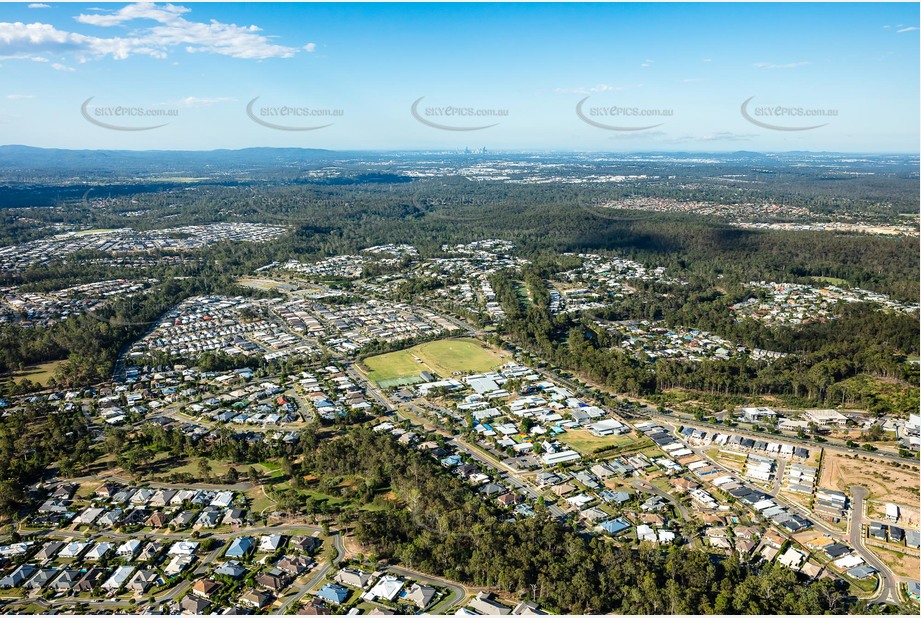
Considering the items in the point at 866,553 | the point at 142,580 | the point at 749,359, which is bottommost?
the point at 866,553

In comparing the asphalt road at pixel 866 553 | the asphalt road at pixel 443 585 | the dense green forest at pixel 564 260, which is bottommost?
the asphalt road at pixel 866 553

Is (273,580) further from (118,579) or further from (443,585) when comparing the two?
(443,585)

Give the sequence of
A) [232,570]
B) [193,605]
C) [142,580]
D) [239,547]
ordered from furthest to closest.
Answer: [239,547], [232,570], [142,580], [193,605]

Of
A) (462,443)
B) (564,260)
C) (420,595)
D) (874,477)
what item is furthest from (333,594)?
(564,260)

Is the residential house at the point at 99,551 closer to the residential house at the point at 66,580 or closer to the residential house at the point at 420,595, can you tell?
the residential house at the point at 66,580

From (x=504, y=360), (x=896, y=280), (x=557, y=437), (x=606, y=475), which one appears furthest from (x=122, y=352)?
(x=896, y=280)

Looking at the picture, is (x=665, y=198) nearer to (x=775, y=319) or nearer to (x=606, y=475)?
(x=775, y=319)

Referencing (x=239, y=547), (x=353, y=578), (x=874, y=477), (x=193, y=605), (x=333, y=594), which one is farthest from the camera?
(x=874, y=477)

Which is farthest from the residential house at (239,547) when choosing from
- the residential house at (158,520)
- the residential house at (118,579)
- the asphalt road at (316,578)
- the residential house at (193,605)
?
the residential house at (158,520)
